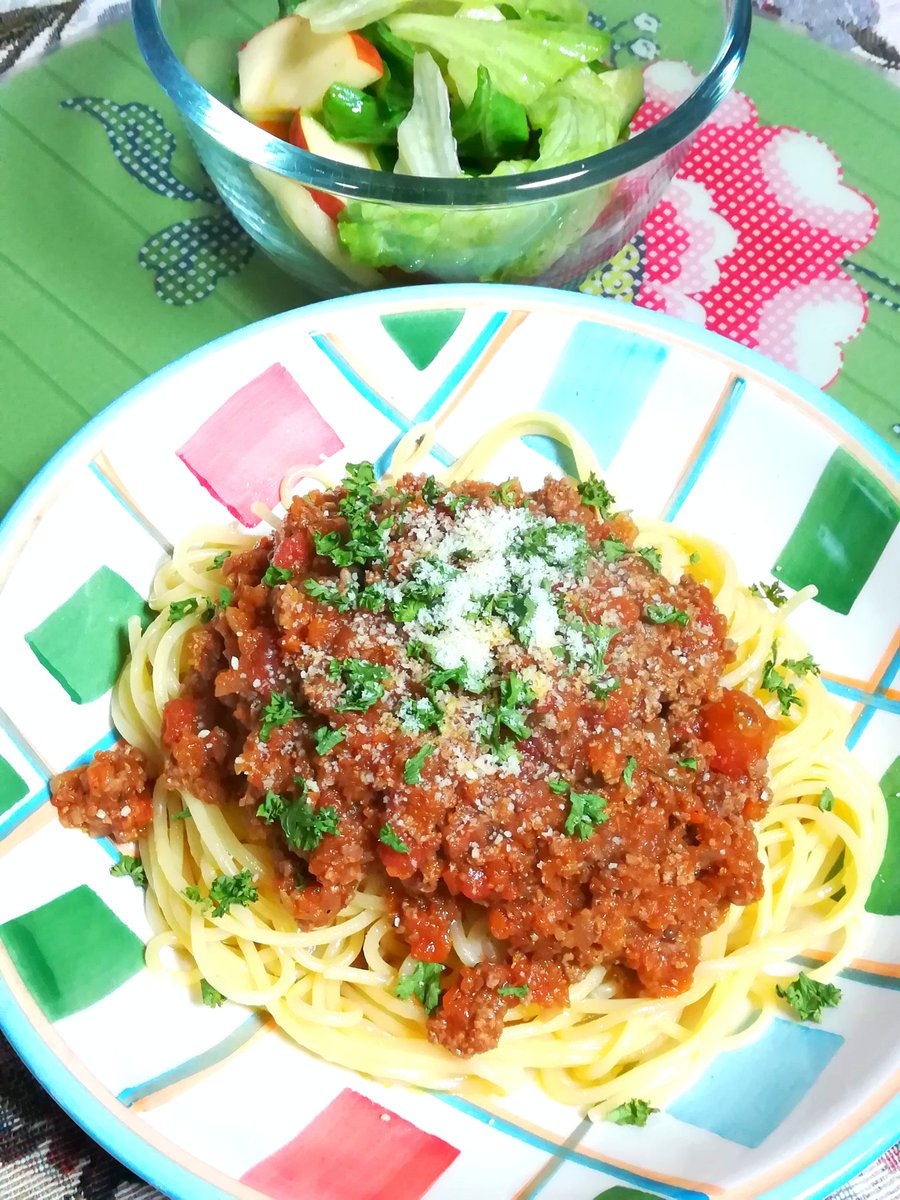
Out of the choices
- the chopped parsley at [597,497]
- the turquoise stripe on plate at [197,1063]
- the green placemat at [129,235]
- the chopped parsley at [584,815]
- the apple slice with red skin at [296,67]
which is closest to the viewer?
the turquoise stripe on plate at [197,1063]

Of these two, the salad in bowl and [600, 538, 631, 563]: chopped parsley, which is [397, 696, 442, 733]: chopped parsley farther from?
the salad in bowl

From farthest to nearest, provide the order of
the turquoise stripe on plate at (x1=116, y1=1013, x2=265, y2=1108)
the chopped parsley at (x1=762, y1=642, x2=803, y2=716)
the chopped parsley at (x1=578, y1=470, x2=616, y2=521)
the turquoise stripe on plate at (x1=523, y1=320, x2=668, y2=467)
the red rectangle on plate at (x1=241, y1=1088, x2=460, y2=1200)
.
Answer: the turquoise stripe on plate at (x1=523, y1=320, x2=668, y2=467), the chopped parsley at (x1=578, y1=470, x2=616, y2=521), the chopped parsley at (x1=762, y1=642, x2=803, y2=716), the turquoise stripe on plate at (x1=116, y1=1013, x2=265, y2=1108), the red rectangle on plate at (x1=241, y1=1088, x2=460, y2=1200)

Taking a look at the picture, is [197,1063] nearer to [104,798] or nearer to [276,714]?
[104,798]

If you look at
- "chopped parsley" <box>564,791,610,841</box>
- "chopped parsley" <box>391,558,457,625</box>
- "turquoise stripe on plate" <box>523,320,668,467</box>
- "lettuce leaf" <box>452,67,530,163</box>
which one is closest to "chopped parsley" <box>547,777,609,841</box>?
"chopped parsley" <box>564,791,610,841</box>

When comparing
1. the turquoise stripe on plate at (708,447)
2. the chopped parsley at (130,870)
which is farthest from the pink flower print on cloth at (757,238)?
the chopped parsley at (130,870)

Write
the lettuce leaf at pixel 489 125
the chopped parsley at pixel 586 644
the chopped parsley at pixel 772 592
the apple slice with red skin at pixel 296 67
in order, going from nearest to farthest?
the chopped parsley at pixel 586 644
the chopped parsley at pixel 772 592
the lettuce leaf at pixel 489 125
the apple slice with red skin at pixel 296 67

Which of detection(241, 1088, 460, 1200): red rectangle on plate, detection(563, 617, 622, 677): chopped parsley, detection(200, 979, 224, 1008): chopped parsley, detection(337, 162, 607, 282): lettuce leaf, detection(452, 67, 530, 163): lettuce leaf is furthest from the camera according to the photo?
detection(452, 67, 530, 163): lettuce leaf

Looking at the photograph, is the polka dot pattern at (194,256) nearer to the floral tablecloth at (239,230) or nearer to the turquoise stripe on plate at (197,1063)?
the floral tablecloth at (239,230)
